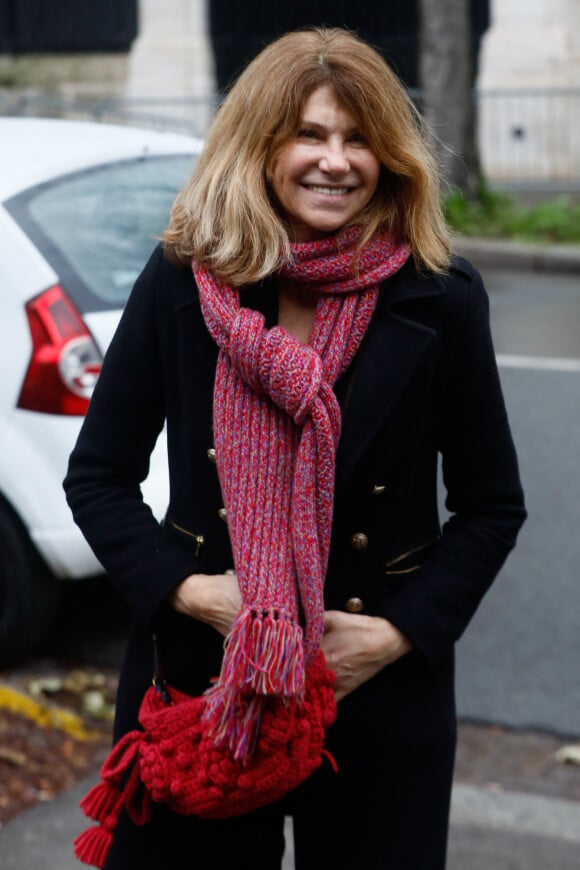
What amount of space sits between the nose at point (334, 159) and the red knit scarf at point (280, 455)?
0.10 metres

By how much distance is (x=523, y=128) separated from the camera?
16.6m

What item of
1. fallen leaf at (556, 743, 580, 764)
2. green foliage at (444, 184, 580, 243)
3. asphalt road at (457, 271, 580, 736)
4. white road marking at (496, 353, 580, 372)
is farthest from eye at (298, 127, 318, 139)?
green foliage at (444, 184, 580, 243)

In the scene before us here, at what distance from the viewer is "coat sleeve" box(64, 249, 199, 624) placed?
2.23 metres

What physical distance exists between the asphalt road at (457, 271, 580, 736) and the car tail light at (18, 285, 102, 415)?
154 cm

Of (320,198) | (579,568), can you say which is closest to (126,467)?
(320,198)

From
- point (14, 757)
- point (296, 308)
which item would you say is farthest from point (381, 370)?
point (14, 757)

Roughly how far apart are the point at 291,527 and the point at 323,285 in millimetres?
369

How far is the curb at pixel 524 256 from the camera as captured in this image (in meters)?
12.3

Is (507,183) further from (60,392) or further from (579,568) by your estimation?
(60,392)

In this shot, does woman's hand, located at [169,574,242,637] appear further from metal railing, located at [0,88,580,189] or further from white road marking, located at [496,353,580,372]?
metal railing, located at [0,88,580,189]

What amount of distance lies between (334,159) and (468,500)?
0.58 metres

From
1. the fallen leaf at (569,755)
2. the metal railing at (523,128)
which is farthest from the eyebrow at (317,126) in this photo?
the metal railing at (523,128)

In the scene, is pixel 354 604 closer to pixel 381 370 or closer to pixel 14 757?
pixel 381 370

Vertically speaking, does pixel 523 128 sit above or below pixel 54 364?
below
